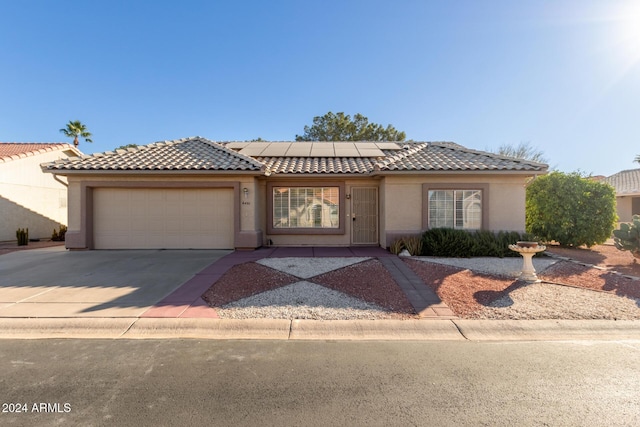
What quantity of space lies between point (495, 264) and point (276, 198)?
8.40 meters

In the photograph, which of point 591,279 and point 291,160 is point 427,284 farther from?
point 291,160

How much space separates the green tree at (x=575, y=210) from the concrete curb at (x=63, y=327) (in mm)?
15016

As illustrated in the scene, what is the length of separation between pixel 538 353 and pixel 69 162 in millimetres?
15006

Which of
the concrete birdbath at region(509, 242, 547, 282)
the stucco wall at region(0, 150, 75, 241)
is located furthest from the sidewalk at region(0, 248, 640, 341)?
the stucco wall at region(0, 150, 75, 241)

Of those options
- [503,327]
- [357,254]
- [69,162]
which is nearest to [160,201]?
[69,162]

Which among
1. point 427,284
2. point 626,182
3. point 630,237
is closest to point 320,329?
point 427,284

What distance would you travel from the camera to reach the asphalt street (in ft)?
9.66

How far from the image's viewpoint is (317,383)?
3.49 metres

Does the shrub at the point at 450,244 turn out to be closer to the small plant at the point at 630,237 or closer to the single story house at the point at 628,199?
the small plant at the point at 630,237

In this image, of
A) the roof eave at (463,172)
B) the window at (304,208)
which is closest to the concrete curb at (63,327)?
the window at (304,208)

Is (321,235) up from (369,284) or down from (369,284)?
up

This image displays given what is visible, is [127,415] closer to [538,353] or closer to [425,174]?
[538,353]

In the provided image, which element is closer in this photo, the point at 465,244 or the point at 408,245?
the point at 465,244

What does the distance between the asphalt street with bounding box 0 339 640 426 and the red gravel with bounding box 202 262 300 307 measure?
68.8 inches
